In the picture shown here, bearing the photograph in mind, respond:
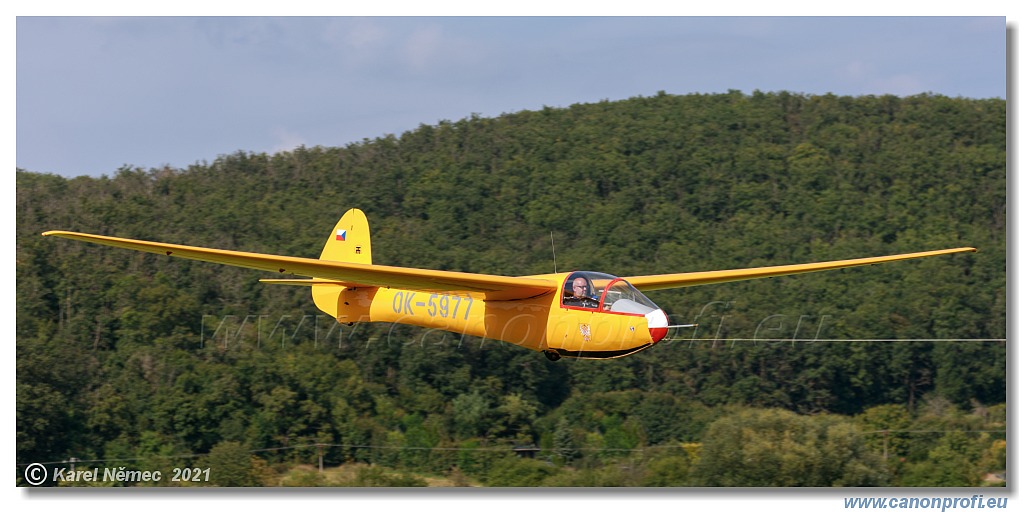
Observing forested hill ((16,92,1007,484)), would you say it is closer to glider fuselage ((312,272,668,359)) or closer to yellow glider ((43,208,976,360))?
glider fuselage ((312,272,668,359))

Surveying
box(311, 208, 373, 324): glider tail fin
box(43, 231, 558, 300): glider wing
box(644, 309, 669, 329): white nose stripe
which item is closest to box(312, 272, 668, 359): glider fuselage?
box(644, 309, 669, 329): white nose stripe

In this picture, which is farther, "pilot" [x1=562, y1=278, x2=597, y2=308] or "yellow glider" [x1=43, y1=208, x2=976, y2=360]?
"pilot" [x1=562, y1=278, x2=597, y2=308]

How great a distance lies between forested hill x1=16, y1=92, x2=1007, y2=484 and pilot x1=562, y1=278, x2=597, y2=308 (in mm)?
13336

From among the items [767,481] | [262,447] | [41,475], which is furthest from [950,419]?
[41,475]

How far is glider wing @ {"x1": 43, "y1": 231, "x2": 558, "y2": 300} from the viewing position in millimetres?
11094

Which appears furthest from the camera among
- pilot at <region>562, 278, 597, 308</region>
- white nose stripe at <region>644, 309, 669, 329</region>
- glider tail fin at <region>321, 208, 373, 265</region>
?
glider tail fin at <region>321, 208, 373, 265</region>

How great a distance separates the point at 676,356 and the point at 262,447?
1764 cm

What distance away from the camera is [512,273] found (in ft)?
137

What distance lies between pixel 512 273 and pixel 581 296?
29216 millimetres

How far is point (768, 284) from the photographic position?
44.2 metres

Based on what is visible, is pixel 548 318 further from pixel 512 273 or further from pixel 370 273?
pixel 512 273

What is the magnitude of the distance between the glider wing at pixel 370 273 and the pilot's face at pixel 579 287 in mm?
278

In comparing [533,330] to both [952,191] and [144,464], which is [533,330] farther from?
[952,191]

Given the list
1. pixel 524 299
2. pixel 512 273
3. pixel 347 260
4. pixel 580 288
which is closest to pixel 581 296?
pixel 580 288
